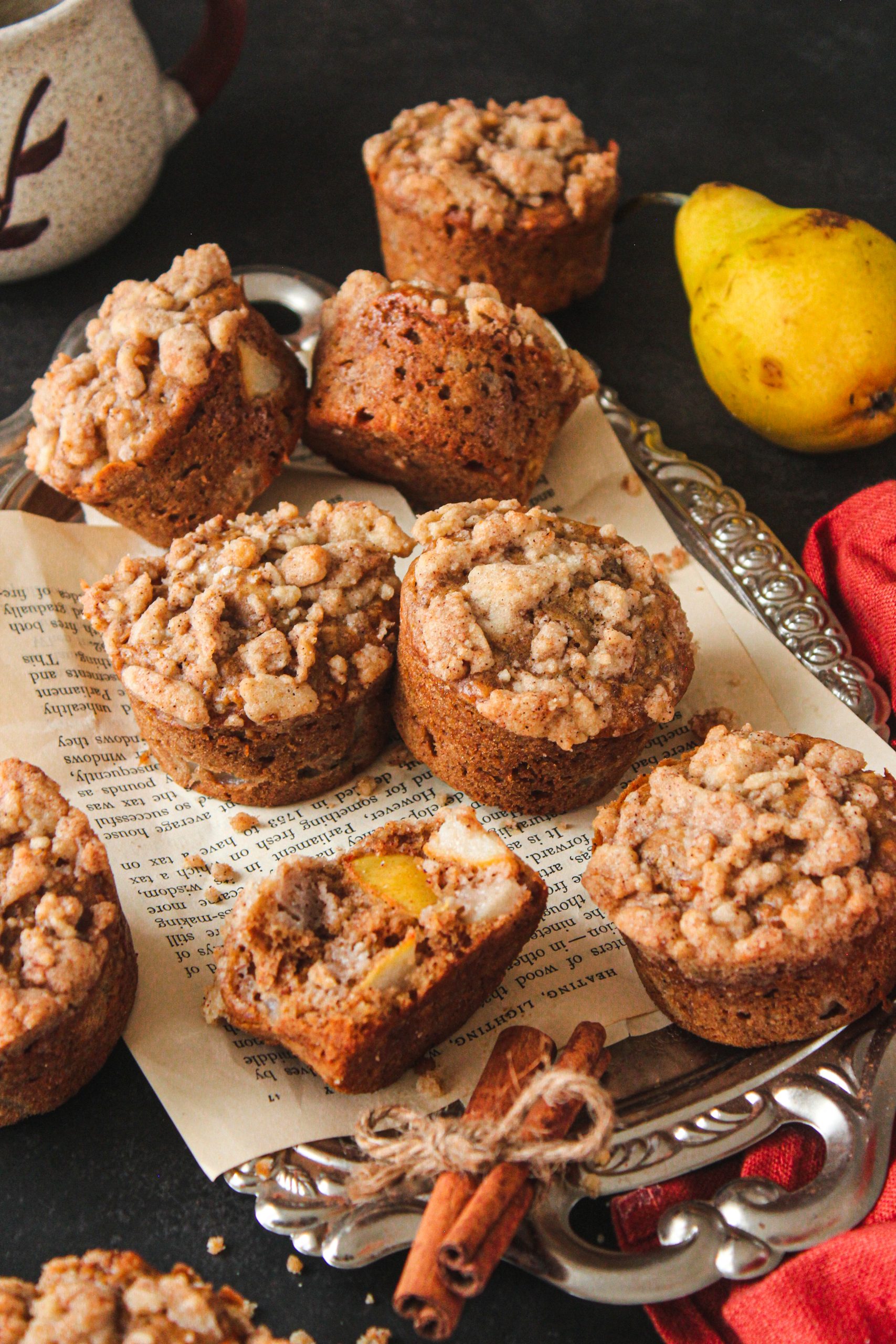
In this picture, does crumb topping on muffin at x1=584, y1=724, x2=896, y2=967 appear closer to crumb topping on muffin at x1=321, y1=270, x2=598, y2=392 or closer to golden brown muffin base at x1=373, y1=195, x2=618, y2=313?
crumb topping on muffin at x1=321, y1=270, x2=598, y2=392

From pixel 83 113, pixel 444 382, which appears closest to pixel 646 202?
pixel 444 382

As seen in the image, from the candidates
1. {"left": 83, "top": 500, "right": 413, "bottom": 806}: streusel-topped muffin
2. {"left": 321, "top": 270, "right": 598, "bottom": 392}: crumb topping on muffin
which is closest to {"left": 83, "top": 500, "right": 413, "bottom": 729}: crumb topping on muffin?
{"left": 83, "top": 500, "right": 413, "bottom": 806}: streusel-topped muffin

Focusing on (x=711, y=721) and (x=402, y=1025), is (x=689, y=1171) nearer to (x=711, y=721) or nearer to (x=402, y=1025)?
(x=402, y=1025)

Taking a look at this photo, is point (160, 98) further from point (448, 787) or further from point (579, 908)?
point (579, 908)

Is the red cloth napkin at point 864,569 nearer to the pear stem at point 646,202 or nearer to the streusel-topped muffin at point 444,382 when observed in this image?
the streusel-topped muffin at point 444,382

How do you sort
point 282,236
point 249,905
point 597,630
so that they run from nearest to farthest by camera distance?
1. point 249,905
2. point 597,630
3. point 282,236

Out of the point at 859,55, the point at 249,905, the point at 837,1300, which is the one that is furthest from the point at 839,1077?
the point at 859,55

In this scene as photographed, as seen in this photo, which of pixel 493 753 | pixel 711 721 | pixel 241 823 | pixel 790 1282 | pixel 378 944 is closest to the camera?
pixel 790 1282
